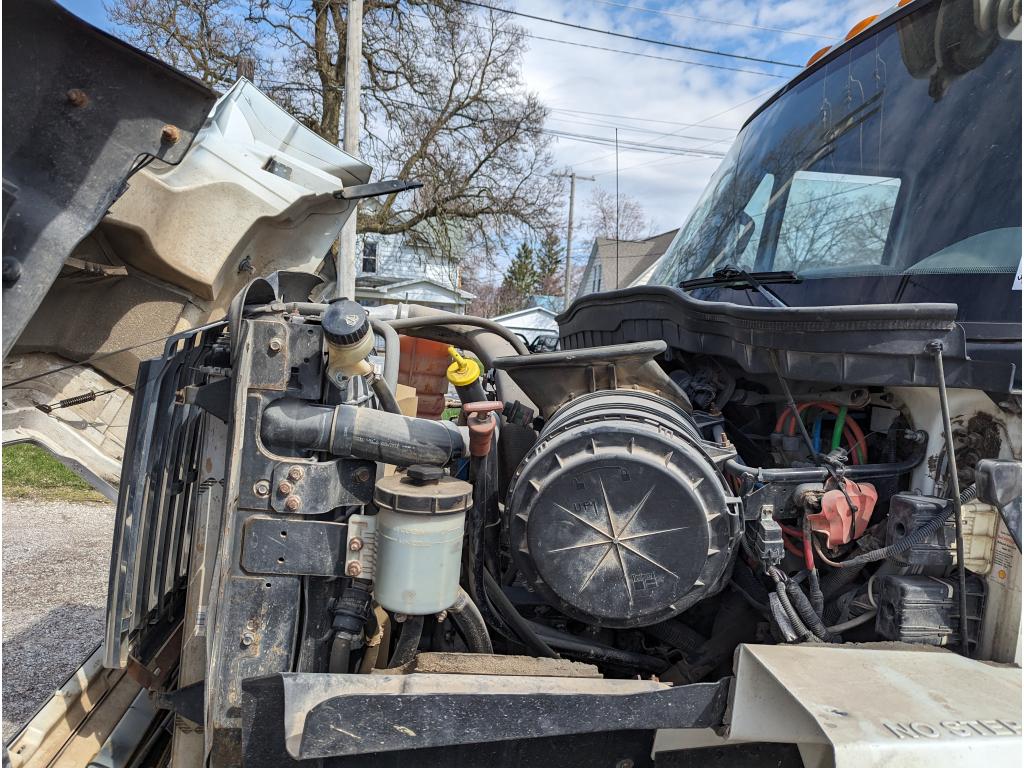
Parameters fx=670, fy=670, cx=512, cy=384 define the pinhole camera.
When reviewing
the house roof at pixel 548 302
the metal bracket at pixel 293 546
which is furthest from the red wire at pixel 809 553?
the house roof at pixel 548 302

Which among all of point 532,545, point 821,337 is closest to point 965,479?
point 821,337

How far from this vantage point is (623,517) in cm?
175

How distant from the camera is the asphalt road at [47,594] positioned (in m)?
3.70

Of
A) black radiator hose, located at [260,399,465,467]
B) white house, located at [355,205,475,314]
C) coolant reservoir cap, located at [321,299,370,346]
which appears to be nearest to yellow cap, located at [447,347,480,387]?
black radiator hose, located at [260,399,465,467]

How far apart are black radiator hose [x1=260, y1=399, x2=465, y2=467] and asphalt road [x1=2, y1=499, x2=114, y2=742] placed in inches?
74.6

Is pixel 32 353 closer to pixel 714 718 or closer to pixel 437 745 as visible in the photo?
pixel 437 745

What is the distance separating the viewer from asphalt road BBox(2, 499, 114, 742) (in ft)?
12.1

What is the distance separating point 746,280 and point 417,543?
1.57 metres

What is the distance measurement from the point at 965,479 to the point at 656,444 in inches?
32.0

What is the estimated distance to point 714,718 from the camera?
160 centimetres

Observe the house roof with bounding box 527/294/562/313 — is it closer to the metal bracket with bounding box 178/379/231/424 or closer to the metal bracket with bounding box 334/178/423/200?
the metal bracket with bounding box 334/178/423/200

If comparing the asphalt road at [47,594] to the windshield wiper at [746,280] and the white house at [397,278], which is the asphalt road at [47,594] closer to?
the windshield wiper at [746,280]

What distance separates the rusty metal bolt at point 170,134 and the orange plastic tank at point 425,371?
1226 mm

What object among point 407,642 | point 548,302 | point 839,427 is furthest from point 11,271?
point 548,302
